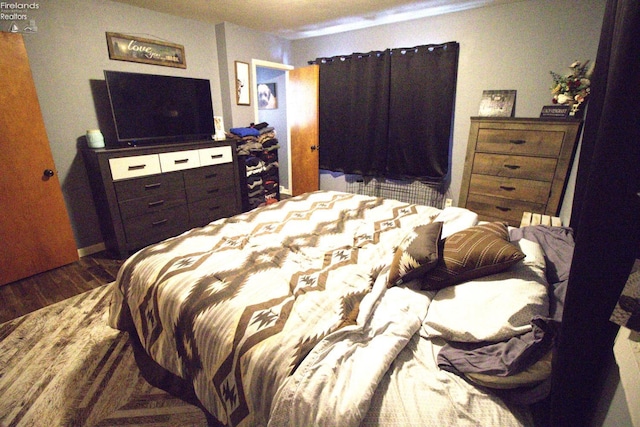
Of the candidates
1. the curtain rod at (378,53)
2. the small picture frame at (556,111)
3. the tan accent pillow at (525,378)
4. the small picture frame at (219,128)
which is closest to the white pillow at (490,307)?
the tan accent pillow at (525,378)

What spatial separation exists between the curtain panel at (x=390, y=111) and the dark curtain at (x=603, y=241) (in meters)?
2.92

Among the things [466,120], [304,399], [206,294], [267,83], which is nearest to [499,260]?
[304,399]

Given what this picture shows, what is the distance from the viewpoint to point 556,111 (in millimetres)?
2682

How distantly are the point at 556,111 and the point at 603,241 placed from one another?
106 inches

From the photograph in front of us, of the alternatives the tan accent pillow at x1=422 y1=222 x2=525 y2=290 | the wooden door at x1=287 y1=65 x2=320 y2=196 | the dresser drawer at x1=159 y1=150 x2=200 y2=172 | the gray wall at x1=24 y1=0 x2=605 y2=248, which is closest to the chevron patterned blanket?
the tan accent pillow at x1=422 y1=222 x2=525 y2=290

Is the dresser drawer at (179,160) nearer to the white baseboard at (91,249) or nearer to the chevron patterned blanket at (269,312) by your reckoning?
the white baseboard at (91,249)

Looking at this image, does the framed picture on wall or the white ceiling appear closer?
the white ceiling

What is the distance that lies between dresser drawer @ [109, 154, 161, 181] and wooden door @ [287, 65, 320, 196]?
207 cm

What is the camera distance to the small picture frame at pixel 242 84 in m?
3.94

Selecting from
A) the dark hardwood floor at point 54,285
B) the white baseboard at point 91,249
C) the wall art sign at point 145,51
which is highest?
the wall art sign at point 145,51

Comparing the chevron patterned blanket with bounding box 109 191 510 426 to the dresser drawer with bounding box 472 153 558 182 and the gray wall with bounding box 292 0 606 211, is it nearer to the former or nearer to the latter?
the dresser drawer with bounding box 472 153 558 182

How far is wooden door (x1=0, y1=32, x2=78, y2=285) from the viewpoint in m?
2.33

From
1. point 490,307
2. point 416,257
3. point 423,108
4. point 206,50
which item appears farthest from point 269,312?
point 206,50

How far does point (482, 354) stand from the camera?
96 centimetres
